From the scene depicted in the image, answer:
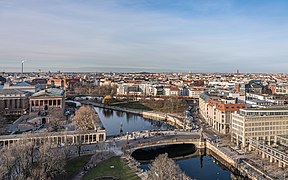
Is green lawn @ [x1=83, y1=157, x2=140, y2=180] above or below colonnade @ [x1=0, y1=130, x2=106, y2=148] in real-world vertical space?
below

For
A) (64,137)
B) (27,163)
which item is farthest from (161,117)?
(27,163)

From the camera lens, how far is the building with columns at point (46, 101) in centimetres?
6594

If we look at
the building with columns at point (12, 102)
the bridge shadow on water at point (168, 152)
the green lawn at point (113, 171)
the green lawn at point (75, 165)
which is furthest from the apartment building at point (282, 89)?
the building with columns at point (12, 102)

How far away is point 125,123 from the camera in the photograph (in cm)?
7000

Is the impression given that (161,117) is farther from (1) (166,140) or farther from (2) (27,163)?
(2) (27,163)

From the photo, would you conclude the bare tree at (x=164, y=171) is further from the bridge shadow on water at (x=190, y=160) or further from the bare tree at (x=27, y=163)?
the bridge shadow on water at (x=190, y=160)

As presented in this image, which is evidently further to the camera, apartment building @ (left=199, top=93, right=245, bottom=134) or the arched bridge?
apartment building @ (left=199, top=93, right=245, bottom=134)

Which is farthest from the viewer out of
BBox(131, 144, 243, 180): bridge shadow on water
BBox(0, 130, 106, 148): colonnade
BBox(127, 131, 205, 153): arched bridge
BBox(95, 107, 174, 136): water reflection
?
BBox(95, 107, 174, 136): water reflection

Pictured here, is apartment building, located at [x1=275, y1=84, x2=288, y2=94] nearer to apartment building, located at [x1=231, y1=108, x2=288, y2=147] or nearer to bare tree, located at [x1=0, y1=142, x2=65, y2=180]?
apartment building, located at [x1=231, y1=108, x2=288, y2=147]

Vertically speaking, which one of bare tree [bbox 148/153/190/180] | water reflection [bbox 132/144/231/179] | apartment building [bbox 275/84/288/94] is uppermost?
apartment building [bbox 275/84/288/94]

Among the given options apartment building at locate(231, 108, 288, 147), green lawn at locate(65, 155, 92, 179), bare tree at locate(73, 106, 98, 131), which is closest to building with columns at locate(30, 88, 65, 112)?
bare tree at locate(73, 106, 98, 131)

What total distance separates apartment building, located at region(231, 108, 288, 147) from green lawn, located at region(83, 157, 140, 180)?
1992 cm

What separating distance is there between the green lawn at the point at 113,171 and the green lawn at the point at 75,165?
5.51 ft

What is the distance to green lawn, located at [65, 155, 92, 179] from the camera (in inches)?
1282
